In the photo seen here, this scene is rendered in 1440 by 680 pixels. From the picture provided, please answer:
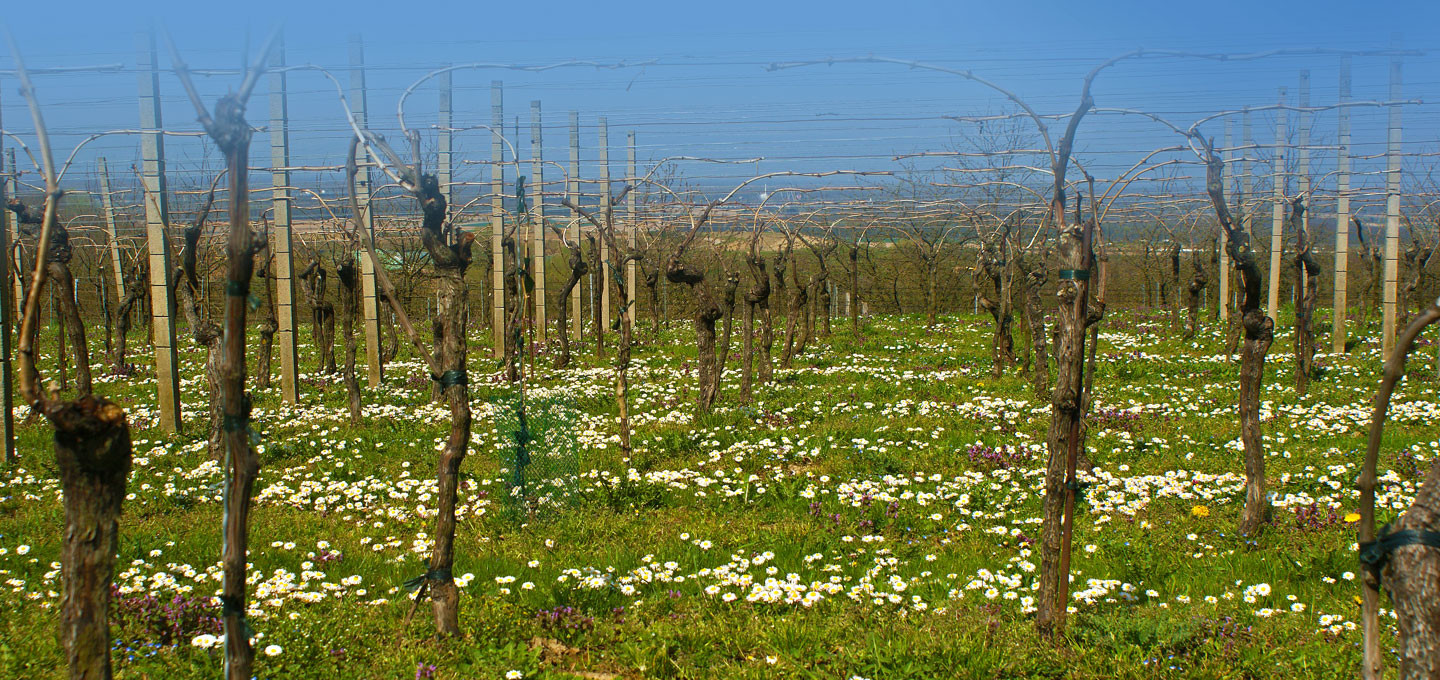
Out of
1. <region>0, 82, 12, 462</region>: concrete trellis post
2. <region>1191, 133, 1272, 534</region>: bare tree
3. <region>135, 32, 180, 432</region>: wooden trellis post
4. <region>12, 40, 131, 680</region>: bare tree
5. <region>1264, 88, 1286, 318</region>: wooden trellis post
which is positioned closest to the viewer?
<region>12, 40, 131, 680</region>: bare tree

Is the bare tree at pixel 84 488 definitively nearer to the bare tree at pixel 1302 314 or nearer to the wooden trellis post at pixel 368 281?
the wooden trellis post at pixel 368 281

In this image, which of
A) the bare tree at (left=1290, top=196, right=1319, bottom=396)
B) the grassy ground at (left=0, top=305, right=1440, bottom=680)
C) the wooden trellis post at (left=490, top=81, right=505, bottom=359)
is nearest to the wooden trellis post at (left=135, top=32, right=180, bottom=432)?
the grassy ground at (left=0, top=305, right=1440, bottom=680)

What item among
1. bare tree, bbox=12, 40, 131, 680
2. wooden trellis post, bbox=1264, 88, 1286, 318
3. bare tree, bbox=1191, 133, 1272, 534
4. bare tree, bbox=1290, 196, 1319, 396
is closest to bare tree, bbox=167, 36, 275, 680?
bare tree, bbox=12, 40, 131, 680

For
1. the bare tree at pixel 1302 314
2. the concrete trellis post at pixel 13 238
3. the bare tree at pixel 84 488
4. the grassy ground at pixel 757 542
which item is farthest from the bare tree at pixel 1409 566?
the bare tree at pixel 1302 314

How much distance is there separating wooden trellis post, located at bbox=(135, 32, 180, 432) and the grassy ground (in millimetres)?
476

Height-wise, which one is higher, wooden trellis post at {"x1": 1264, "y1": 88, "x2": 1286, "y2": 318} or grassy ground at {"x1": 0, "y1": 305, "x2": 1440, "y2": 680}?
wooden trellis post at {"x1": 1264, "y1": 88, "x2": 1286, "y2": 318}

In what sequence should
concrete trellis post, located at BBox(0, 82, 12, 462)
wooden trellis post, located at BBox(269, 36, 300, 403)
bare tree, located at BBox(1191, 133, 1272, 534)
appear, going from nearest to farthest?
bare tree, located at BBox(1191, 133, 1272, 534) < concrete trellis post, located at BBox(0, 82, 12, 462) < wooden trellis post, located at BBox(269, 36, 300, 403)

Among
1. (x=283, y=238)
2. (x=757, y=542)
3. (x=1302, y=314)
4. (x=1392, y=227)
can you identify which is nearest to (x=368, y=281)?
(x=283, y=238)

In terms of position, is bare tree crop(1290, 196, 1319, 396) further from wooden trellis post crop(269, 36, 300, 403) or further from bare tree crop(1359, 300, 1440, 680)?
wooden trellis post crop(269, 36, 300, 403)

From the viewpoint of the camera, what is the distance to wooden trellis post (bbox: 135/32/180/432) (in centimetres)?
917

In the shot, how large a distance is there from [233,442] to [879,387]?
31.6 ft

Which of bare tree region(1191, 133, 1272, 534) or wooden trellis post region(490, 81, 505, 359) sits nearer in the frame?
bare tree region(1191, 133, 1272, 534)

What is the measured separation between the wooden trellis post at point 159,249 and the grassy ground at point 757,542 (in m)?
0.48

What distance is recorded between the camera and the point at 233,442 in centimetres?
285
